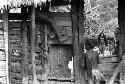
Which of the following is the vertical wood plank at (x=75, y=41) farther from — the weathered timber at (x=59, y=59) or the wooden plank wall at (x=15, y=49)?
the wooden plank wall at (x=15, y=49)

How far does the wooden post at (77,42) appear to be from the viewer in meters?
9.50

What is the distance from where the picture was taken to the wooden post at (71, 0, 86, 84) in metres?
9.50

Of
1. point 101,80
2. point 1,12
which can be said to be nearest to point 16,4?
point 1,12

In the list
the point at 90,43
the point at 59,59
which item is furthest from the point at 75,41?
the point at 59,59

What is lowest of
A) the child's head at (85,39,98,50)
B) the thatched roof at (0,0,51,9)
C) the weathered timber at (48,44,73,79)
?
the weathered timber at (48,44,73,79)

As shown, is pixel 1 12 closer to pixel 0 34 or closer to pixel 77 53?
pixel 0 34

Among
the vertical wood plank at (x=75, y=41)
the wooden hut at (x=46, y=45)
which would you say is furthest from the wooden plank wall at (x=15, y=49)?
the vertical wood plank at (x=75, y=41)

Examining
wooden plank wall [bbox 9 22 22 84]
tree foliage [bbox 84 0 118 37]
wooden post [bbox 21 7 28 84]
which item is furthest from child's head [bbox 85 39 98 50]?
tree foliage [bbox 84 0 118 37]

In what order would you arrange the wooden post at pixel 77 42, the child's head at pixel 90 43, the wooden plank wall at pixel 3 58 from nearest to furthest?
the child's head at pixel 90 43
the wooden plank wall at pixel 3 58
the wooden post at pixel 77 42

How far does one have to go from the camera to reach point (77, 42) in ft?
31.2

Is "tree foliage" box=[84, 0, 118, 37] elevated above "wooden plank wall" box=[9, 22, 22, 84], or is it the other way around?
"tree foliage" box=[84, 0, 118, 37]

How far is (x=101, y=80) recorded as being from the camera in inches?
366

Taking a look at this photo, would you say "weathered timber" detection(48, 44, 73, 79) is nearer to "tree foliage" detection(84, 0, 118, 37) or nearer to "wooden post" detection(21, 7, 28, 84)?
"wooden post" detection(21, 7, 28, 84)

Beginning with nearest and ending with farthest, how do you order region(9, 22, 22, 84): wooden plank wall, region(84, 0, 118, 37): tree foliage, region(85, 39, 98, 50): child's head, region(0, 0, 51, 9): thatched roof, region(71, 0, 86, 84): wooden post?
region(0, 0, 51, 9): thatched roof
region(85, 39, 98, 50): child's head
region(71, 0, 86, 84): wooden post
region(9, 22, 22, 84): wooden plank wall
region(84, 0, 118, 37): tree foliage
